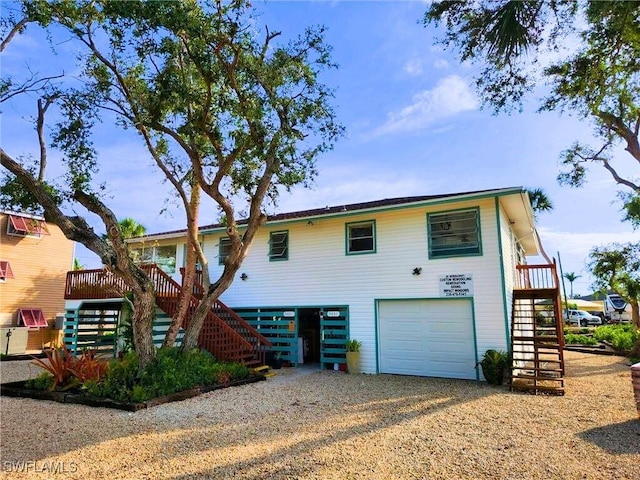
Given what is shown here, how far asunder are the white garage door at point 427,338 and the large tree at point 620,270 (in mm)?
13051

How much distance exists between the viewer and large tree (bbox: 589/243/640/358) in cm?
1880

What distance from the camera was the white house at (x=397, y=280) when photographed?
10562mm

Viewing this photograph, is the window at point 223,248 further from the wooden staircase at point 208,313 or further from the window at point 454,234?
the window at point 454,234

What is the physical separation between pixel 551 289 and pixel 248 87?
9180 millimetres

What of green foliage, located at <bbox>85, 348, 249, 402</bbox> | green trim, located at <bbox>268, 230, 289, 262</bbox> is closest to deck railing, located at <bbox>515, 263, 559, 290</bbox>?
green trim, located at <bbox>268, 230, 289, 262</bbox>

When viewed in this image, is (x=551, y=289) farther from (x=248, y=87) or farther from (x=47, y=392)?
(x=47, y=392)

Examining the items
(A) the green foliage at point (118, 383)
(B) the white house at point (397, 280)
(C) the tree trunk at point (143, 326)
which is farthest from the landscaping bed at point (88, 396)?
(B) the white house at point (397, 280)

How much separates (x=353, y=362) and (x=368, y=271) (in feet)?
8.67

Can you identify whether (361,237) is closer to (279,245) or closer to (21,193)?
(279,245)

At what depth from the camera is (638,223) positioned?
17.9 m

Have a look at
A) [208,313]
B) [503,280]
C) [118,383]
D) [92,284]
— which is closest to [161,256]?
[92,284]

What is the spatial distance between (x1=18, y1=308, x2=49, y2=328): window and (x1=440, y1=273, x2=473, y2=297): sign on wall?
1788cm

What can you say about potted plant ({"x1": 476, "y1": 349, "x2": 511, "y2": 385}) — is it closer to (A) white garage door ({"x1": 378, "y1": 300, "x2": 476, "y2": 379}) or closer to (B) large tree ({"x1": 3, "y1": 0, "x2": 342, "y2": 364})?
(A) white garage door ({"x1": 378, "y1": 300, "x2": 476, "y2": 379})

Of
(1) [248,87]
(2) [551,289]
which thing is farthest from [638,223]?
(1) [248,87]
